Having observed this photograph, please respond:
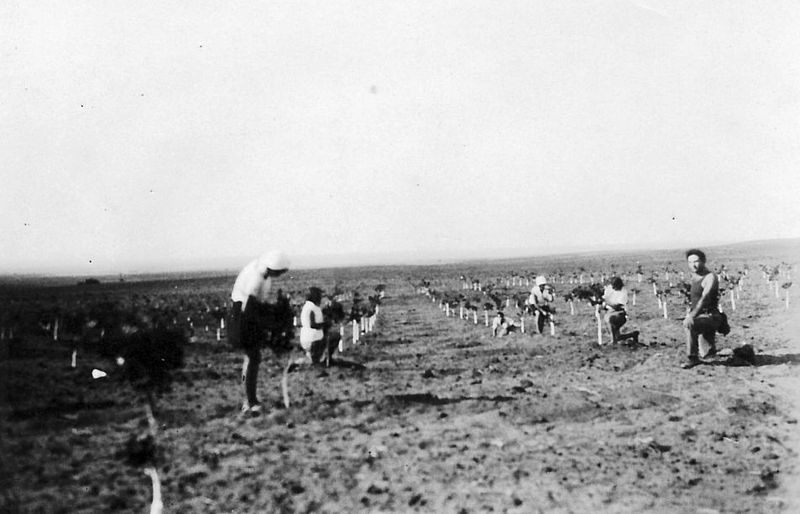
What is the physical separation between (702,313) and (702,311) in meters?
0.04

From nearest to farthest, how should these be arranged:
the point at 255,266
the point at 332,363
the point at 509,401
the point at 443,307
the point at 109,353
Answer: the point at 109,353, the point at 255,266, the point at 509,401, the point at 332,363, the point at 443,307

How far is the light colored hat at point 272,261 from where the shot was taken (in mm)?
6520

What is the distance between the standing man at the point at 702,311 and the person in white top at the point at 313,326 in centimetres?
618

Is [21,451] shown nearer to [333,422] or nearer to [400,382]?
[333,422]

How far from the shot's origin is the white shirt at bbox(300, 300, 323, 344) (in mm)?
9523

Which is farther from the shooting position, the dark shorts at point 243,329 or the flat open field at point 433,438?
the dark shorts at point 243,329

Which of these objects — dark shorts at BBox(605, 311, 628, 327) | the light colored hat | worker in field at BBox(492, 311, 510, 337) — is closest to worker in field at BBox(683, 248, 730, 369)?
dark shorts at BBox(605, 311, 628, 327)

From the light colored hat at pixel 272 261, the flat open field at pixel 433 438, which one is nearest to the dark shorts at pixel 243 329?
the light colored hat at pixel 272 261

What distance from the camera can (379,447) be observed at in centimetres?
594

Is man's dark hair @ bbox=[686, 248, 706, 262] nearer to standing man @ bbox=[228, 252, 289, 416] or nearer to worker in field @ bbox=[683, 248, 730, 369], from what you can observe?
worker in field @ bbox=[683, 248, 730, 369]

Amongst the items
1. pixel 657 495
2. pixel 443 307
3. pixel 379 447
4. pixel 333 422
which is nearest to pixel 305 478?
pixel 379 447

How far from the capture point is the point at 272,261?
21.4 feet

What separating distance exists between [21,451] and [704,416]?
26.0 ft

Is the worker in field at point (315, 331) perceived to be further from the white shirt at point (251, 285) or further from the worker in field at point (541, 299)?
the worker in field at point (541, 299)
